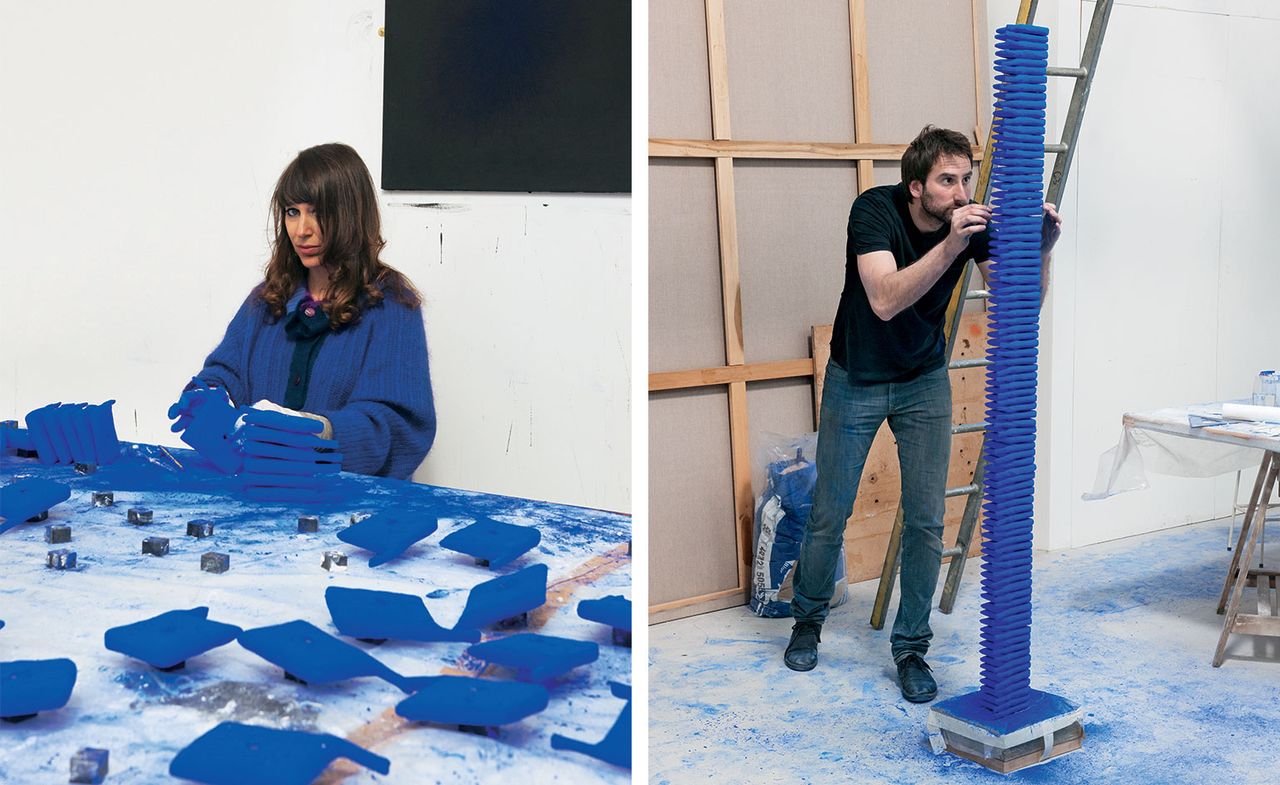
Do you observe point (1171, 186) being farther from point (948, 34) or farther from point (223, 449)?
point (223, 449)

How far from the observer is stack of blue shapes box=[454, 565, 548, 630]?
1.49 m

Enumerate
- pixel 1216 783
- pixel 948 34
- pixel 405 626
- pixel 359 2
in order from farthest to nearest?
pixel 948 34 → pixel 1216 783 → pixel 359 2 → pixel 405 626

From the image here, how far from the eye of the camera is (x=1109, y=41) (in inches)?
181

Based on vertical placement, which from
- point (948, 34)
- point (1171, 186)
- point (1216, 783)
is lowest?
point (1216, 783)

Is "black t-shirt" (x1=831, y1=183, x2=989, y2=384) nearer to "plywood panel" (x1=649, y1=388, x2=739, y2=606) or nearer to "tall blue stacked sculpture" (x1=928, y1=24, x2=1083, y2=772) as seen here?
"tall blue stacked sculpture" (x1=928, y1=24, x2=1083, y2=772)

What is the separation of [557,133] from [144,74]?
57 centimetres

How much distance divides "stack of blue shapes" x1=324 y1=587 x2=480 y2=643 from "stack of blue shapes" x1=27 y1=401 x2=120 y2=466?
41 cm

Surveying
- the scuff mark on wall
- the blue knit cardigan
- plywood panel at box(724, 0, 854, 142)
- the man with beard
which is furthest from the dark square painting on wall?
plywood panel at box(724, 0, 854, 142)

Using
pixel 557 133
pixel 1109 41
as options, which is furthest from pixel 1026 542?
pixel 1109 41

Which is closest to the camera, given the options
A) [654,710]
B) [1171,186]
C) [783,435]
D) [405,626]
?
[405,626]

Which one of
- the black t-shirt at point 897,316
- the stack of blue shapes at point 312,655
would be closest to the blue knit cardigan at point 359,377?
the stack of blue shapes at point 312,655

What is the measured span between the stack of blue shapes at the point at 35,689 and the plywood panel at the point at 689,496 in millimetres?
2509

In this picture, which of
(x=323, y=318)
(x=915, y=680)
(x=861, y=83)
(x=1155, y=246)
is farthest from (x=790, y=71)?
(x=323, y=318)

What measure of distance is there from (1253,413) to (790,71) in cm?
184
